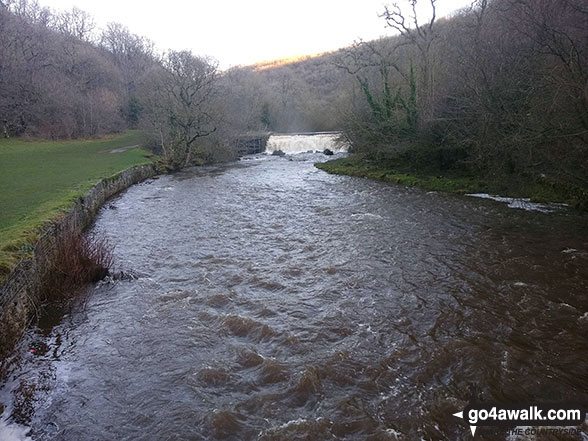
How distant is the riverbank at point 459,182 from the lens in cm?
1501

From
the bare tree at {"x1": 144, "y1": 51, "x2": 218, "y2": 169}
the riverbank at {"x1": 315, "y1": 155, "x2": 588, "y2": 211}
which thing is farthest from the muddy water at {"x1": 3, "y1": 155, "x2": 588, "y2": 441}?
the bare tree at {"x1": 144, "y1": 51, "x2": 218, "y2": 169}

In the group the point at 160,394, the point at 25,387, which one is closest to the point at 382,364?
the point at 160,394

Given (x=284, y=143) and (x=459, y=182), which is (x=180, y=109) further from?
(x=459, y=182)

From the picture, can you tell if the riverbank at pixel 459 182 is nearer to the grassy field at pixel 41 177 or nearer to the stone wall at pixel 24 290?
the grassy field at pixel 41 177

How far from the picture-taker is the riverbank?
1501 centimetres

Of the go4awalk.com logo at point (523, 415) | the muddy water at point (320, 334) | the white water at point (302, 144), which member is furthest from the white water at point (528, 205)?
the white water at point (302, 144)

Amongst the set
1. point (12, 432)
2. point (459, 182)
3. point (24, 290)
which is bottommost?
point (459, 182)

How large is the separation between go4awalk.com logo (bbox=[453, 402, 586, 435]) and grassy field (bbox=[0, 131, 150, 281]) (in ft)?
24.3

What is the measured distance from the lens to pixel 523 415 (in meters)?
4.94

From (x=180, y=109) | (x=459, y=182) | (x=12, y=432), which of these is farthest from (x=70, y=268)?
(x=180, y=109)

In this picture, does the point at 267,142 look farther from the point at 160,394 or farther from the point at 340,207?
the point at 160,394

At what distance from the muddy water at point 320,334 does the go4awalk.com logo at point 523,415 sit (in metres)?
0.16

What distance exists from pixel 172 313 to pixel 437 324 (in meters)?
4.90

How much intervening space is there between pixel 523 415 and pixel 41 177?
20.3 metres
